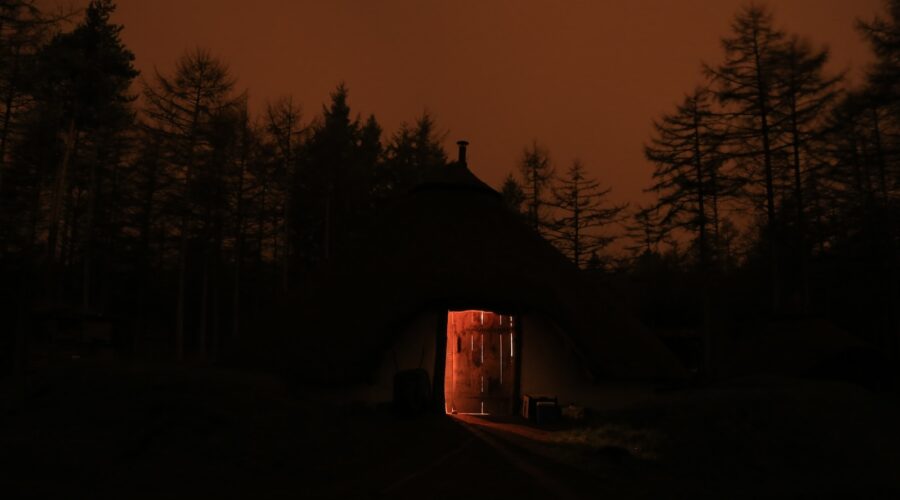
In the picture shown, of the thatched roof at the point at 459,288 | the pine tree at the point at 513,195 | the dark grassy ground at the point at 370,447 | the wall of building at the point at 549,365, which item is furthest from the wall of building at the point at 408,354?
the pine tree at the point at 513,195

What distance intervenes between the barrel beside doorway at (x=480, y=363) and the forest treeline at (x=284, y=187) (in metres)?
4.04

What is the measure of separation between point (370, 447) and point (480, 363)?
21.2 ft

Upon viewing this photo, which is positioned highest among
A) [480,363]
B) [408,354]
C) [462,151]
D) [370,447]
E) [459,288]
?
[462,151]

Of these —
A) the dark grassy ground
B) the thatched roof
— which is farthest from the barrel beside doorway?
the dark grassy ground

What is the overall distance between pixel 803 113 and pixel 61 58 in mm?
29043

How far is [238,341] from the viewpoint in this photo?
14.7 m

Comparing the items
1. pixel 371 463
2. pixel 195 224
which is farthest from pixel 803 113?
pixel 195 224

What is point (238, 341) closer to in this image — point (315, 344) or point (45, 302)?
point (315, 344)

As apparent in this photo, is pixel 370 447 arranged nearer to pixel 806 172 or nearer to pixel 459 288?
pixel 459 288

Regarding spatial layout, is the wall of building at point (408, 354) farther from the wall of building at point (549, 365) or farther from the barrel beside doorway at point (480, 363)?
the wall of building at point (549, 365)

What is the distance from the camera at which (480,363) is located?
16.0 metres

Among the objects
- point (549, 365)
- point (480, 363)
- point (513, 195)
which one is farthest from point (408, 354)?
point (513, 195)

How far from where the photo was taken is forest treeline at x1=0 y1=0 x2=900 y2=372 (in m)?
23.2

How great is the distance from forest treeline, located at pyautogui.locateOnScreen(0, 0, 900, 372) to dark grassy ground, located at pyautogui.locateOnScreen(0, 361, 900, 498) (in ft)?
19.7
